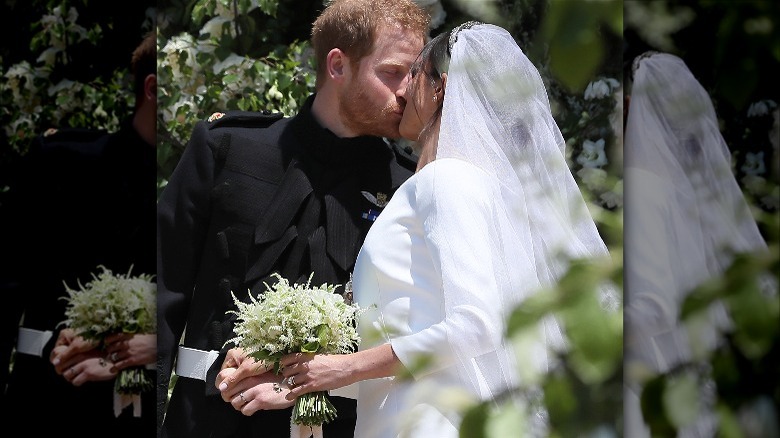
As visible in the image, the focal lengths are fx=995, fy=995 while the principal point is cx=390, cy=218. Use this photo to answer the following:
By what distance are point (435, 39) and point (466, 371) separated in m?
0.78

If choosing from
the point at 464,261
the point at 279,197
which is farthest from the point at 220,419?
the point at 464,261

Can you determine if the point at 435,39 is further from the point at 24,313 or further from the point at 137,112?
the point at 24,313

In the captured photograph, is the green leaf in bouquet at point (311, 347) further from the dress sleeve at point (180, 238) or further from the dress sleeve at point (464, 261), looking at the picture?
the dress sleeve at point (180, 238)

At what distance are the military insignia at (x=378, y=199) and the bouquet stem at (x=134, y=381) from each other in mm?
1168

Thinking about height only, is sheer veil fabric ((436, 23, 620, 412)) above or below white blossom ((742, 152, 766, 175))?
below

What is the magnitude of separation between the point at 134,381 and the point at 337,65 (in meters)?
1.35

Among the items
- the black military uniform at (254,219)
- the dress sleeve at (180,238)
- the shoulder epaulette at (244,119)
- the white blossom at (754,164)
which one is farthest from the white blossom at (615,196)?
the dress sleeve at (180,238)

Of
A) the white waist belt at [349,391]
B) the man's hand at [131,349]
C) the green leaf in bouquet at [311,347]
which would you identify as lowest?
the man's hand at [131,349]

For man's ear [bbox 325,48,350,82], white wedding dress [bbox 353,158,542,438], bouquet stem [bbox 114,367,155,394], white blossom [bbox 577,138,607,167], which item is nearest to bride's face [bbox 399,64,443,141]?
white wedding dress [bbox 353,158,542,438]

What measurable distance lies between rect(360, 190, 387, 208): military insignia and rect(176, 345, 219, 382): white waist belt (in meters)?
0.67

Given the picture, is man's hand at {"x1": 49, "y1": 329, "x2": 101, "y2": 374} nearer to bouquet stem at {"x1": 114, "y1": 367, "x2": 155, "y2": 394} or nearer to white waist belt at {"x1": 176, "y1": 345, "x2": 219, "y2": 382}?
bouquet stem at {"x1": 114, "y1": 367, "x2": 155, "y2": 394}

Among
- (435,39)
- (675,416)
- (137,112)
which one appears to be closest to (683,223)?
(435,39)

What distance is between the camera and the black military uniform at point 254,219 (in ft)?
8.72

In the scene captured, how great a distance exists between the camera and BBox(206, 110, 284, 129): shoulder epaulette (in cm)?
283
